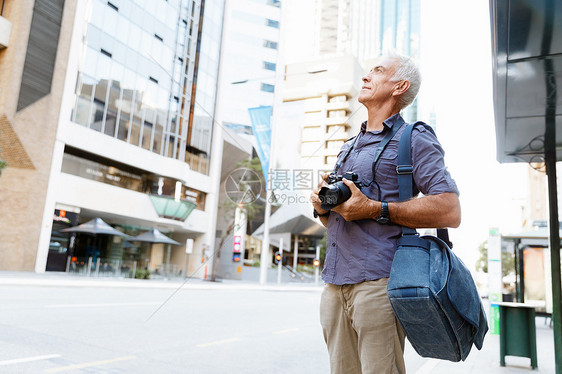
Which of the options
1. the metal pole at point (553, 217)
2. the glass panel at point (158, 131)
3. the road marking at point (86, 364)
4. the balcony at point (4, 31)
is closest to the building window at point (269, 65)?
the metal pole at point (553, 217)

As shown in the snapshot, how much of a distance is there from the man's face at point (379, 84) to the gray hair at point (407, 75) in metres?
0.02

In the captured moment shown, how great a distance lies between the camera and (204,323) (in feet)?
28.7

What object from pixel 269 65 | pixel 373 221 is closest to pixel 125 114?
pixel 269 65

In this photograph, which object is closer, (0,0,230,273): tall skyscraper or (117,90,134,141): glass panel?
(0,0,230,273): tall skyscraper

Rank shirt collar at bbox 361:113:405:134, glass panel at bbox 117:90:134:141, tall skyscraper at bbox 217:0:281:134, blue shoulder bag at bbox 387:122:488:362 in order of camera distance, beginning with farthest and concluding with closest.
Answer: glass panel at bbox 117:90:134:141
tall skyscraper at bbox 217:0:281:134
shirt collar at bbox 361:113:405:134
blue shoulder bag at bbox 387:122:488:362

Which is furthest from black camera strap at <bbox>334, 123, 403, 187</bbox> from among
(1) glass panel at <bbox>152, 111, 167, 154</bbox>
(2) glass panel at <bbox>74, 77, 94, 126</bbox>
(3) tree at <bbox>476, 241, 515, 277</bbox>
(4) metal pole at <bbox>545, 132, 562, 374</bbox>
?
(3) tree at <bbox>476, 241, 515, 277</bbox>

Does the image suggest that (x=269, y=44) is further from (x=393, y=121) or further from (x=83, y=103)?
(x=83, y=103)

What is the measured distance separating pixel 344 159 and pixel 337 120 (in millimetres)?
3575

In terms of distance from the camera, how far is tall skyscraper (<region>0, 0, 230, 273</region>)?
21.0 m

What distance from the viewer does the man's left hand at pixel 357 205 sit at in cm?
151

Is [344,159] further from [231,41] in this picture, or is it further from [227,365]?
[231,41]

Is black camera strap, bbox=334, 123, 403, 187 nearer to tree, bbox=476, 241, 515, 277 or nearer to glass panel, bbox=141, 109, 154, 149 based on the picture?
glass panel, bbox=141, 109, 154, 149

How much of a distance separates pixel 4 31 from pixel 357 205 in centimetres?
2387

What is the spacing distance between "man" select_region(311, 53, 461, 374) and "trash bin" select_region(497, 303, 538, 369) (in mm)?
5696
